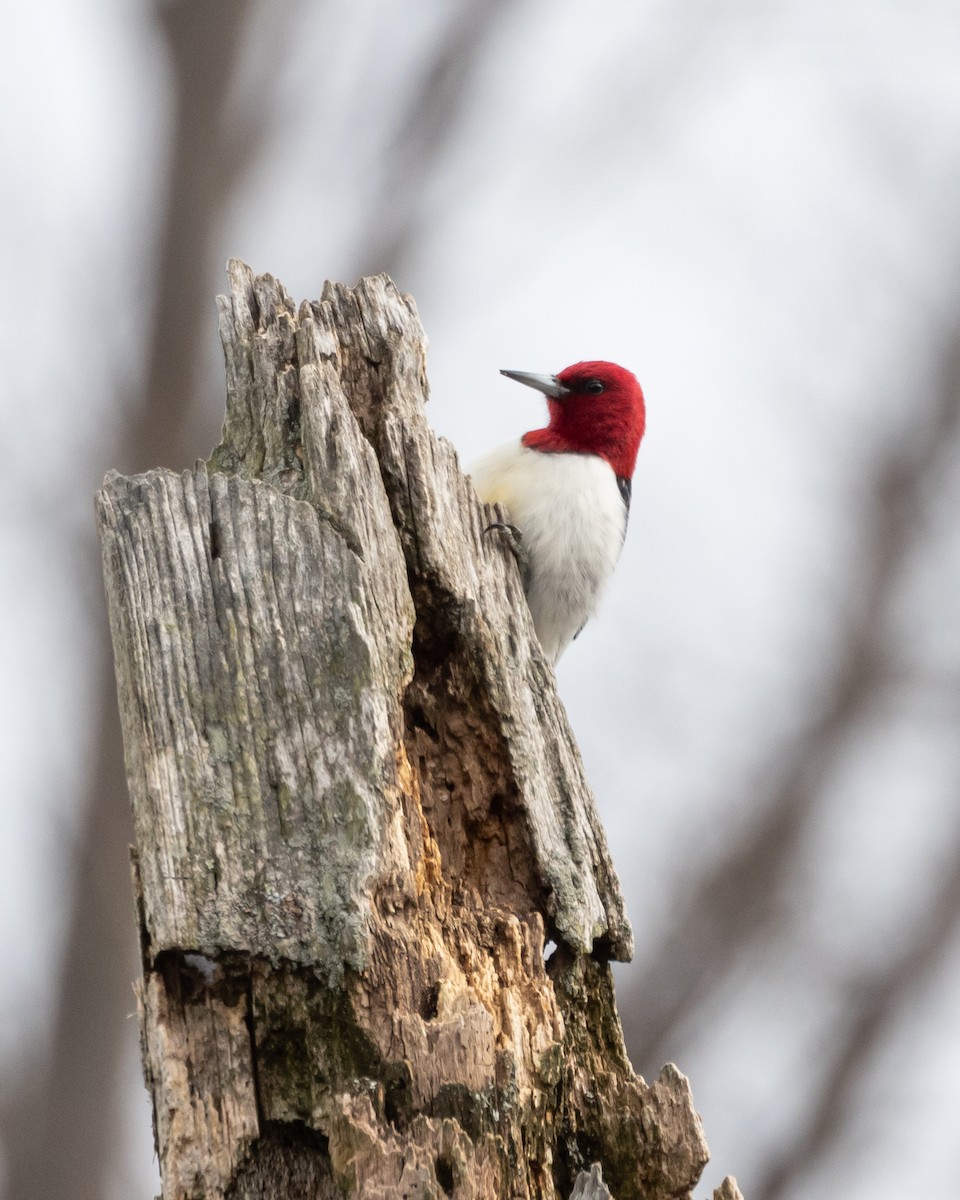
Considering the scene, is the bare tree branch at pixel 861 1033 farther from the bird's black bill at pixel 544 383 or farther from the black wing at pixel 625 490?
the bird's black bill at pixel 544 383

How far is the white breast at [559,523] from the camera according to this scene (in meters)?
4.21

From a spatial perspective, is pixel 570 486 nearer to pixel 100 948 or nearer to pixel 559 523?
pixel 559 523

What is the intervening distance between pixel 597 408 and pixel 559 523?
0.99 metres

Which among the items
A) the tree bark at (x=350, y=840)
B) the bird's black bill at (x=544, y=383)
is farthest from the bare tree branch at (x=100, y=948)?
the tree bark at (x=350, y=840)

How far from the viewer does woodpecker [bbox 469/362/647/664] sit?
4.23m

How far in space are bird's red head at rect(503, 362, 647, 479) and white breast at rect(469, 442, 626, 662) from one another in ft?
0.49

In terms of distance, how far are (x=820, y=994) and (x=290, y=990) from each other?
17.4 ft

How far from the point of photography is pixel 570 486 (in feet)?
15.0

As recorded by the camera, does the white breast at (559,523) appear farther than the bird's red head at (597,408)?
No

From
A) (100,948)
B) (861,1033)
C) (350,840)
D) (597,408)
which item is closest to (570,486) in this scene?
(597,408)

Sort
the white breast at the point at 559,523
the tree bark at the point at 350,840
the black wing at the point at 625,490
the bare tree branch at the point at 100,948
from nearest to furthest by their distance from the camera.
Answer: the tree bark at the point at 350,840, the white breast at the point at 559,523, the black wing at the point at 625,490, the bare tree branch at the point at 100,948

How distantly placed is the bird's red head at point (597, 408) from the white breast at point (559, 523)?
0.15 meters

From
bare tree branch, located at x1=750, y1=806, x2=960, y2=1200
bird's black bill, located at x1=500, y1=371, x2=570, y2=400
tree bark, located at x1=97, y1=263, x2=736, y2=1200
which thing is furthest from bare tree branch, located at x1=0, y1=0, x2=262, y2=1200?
tree bark, located at x1=97, y1=263, x2=736, y2=1200

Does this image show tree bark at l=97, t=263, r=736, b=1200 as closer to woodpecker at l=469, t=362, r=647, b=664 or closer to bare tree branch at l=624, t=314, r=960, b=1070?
woodpecker at l=469, t=362, r=647, b=664
